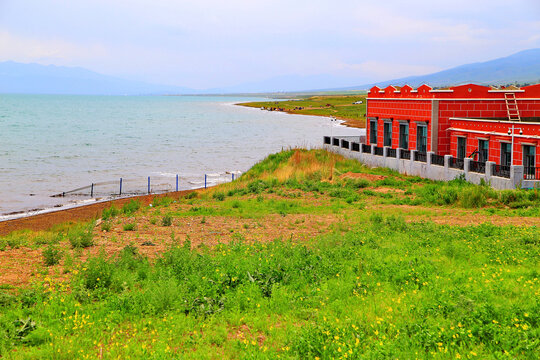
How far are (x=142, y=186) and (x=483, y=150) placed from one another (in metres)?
24.8

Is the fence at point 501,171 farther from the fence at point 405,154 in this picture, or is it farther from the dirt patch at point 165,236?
the dirt patch at point 165,236

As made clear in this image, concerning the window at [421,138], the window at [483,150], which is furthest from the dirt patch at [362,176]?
the window at [483,150]

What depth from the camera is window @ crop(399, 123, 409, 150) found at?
3684 cm

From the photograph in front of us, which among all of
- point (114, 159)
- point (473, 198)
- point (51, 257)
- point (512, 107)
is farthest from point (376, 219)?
point (114, 159)

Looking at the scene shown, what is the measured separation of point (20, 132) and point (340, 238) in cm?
9611

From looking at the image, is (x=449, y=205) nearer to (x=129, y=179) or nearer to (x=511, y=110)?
(x=511, y=110)

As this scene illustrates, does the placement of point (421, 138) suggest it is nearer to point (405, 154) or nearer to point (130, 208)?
point (405, 154)

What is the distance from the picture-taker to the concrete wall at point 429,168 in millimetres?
25156

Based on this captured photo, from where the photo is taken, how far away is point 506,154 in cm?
2792

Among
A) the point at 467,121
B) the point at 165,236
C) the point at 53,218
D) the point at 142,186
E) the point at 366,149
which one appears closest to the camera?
the point at 165,236

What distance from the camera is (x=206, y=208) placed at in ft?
78.9

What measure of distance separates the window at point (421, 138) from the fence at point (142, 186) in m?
13.8

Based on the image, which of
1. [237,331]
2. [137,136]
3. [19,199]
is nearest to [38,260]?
[237,331]

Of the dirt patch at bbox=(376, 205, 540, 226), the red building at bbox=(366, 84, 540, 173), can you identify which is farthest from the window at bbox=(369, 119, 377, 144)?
the dirt patch at bbox=(376, 205, 540, 226)
